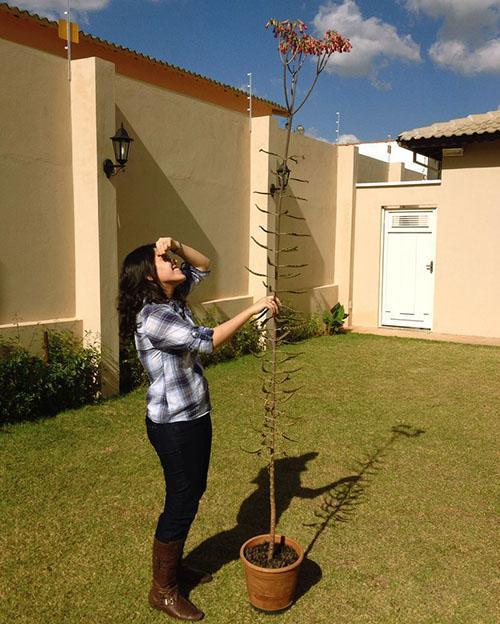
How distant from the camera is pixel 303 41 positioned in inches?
105

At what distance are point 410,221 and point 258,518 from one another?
8.74m

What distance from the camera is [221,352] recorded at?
27.8ft

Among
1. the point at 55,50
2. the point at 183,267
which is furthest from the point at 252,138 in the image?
the point at 183,267

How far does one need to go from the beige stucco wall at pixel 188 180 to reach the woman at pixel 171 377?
455cm

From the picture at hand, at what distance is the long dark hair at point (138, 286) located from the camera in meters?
2.71

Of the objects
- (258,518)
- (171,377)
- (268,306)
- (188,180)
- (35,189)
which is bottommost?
(258,518)

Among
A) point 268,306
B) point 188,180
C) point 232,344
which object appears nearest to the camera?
point 268,306

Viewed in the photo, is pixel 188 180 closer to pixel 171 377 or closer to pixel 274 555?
pixel 171 377

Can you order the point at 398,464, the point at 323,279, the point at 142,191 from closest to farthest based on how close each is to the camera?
the point at 398,464, the point at 142,191, the point at 323,279

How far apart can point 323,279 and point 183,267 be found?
8941 mm

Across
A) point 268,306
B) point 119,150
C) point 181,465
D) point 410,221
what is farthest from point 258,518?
point 410,221

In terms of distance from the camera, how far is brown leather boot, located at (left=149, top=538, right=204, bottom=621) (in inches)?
111

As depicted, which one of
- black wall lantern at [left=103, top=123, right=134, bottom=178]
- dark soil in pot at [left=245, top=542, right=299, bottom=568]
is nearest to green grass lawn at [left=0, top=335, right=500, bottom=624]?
dark soil in pot at [left=245, top=542, right=299, bottom=568]

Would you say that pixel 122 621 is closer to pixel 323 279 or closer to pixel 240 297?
pixel 240 297
